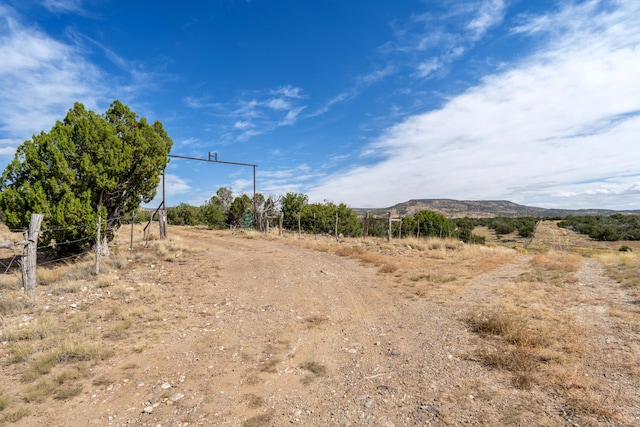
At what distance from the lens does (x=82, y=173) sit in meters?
11.7

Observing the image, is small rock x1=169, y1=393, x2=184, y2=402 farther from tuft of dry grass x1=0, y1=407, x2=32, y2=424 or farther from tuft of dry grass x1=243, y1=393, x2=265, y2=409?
tuft of dry grass x1=0, y1=407, x2=32, y2=424

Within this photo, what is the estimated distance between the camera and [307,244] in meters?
19.8

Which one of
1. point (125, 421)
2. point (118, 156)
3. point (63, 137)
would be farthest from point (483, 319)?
point (63, 137)

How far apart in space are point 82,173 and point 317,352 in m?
11.7

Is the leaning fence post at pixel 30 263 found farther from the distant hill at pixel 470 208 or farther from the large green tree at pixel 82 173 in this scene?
the distant hill at pixel 470 208

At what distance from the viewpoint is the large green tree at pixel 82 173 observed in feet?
35.6

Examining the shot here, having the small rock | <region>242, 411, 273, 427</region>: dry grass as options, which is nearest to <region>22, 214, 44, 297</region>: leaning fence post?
the small rock

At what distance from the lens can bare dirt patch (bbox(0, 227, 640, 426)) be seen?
12.1 ft

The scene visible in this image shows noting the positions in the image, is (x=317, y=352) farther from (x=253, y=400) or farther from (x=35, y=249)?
(x=35, y=249)

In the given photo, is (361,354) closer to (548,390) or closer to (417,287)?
(548,390)

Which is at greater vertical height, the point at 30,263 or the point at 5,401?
the point at 30,263

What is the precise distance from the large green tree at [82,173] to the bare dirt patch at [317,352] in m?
2.54

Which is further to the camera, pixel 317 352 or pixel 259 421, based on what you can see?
pixel 317 352

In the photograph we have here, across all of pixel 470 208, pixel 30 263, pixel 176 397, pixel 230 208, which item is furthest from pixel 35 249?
pixel 470 208
